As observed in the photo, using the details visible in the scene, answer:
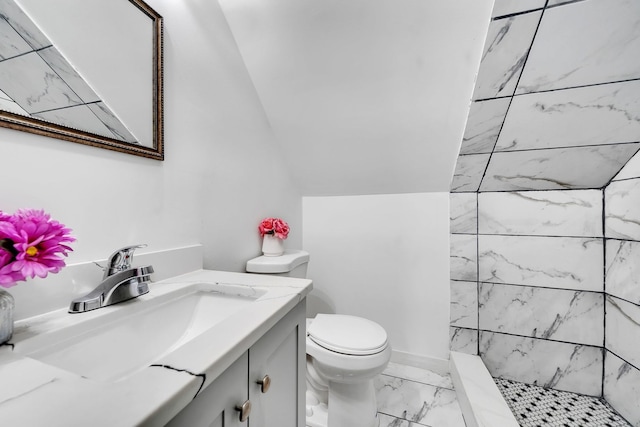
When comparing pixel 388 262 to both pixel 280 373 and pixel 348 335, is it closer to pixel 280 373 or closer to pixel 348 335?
pixel 348 335

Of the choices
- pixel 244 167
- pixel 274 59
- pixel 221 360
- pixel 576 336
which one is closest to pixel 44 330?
pixel 221 360

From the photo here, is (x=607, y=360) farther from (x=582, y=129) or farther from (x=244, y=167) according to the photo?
(x=244, y=167)

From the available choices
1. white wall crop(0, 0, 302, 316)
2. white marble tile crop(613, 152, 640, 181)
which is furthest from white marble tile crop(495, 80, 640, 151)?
white wall crop(0, 0, 302, 316)

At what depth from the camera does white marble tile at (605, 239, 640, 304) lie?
47.8 inches

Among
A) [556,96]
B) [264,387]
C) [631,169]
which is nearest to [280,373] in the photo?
[264,387]

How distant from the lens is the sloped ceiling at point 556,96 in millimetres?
957

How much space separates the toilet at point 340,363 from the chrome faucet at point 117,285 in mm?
648

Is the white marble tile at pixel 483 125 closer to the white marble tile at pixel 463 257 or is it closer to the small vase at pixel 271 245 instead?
the white marble tile at pixel 463 257

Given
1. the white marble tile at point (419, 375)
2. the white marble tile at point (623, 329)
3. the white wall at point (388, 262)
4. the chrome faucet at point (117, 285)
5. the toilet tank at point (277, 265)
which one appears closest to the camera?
the chrome faucet at point (117, 285)

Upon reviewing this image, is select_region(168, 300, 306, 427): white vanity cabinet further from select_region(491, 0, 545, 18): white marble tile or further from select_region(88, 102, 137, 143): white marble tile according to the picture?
select_region(491, 0, 545, 18): white marble tile

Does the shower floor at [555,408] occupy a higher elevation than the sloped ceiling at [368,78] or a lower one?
lower

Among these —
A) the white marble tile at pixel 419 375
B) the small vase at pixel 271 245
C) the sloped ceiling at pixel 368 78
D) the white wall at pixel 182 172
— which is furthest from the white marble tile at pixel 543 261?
the white wall at pixel 182 172

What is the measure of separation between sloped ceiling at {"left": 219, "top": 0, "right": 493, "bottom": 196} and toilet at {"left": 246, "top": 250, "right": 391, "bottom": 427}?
Result: 818 mm

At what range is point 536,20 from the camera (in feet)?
3.17
